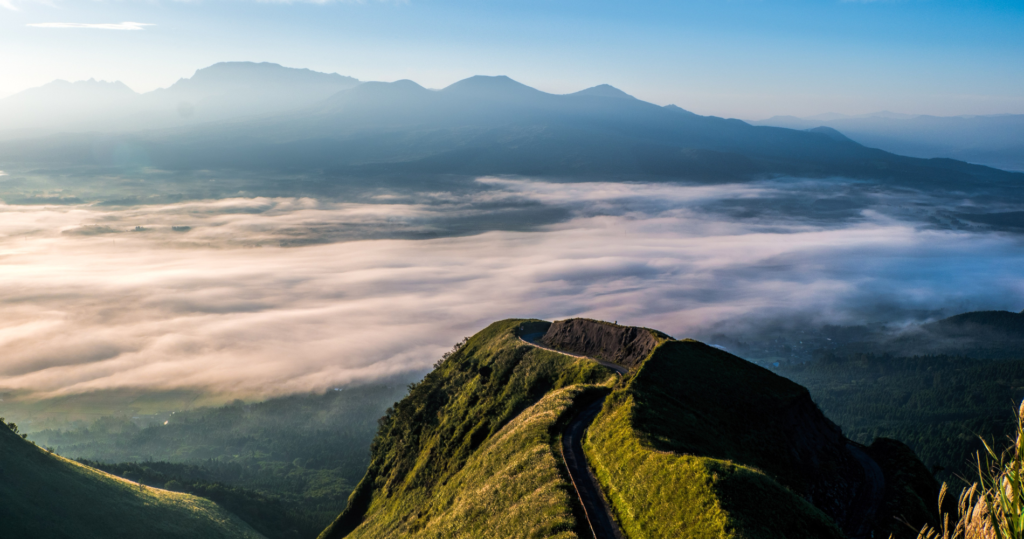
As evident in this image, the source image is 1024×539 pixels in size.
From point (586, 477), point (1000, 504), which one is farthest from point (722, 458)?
point (1000, 504)

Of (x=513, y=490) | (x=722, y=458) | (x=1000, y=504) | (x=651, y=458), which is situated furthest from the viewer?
(x=513, y=490)

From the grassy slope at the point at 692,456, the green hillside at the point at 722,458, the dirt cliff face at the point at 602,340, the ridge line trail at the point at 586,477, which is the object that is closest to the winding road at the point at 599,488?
the ridge line trail at the point at 586,477

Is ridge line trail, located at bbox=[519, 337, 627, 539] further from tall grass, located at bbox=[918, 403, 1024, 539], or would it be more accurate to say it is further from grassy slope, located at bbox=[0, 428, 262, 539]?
grassy slope, located at bbox=[0, 428, 262, 539]

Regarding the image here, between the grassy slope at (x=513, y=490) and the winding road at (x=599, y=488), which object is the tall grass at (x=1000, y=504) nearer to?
the grassy slope at (x=513, y=490)

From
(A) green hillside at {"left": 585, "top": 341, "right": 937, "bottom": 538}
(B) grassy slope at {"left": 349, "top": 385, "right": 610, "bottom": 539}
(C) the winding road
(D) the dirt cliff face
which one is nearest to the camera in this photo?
(A) green hillside at {"left": 585, "top": 341, "right": 937, "bottom": 538}

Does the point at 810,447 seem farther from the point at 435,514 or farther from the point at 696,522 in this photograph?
the point at 435,514

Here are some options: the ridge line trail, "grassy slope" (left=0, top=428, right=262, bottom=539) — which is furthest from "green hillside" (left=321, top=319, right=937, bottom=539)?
"grassy slope" (left=0, top=428, right=262, bottom=539)

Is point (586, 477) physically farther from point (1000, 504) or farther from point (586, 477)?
point (1000, 504)
